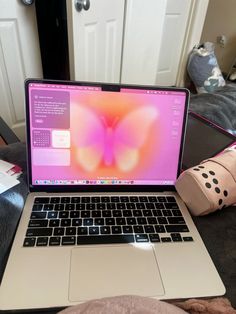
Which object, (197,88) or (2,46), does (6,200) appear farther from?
(197,88)

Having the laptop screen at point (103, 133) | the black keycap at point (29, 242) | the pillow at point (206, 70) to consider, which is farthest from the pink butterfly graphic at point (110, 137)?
the pillow at point (206, 70)

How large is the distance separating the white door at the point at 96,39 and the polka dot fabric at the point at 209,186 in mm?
999

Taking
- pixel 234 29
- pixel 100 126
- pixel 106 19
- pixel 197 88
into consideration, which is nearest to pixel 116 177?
pixel 100 126

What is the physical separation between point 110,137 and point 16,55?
48.5 inches

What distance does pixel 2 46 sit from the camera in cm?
147

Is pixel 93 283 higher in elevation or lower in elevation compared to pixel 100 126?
lower

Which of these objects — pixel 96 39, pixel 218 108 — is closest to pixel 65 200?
pixel 218 108

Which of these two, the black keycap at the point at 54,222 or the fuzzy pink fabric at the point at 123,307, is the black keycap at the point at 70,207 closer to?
the black keycap at the point at 54,222

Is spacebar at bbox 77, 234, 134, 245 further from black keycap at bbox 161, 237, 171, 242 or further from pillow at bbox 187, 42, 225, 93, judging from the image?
pillow at bbox 187, 42, 225, 93

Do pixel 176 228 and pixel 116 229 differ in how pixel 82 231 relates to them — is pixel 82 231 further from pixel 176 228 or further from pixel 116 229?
pixel 176 228

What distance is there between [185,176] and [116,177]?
0.57 ft

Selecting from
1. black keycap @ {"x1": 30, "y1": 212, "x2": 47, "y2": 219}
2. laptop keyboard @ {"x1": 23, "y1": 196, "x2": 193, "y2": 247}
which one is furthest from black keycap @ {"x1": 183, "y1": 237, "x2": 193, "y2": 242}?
black keycap @ {"x1": 30, "y1": 212, "x2": 47, "y2": 219}

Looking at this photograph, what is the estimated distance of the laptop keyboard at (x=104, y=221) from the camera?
54 centimetres

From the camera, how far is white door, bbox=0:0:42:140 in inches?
56.2
